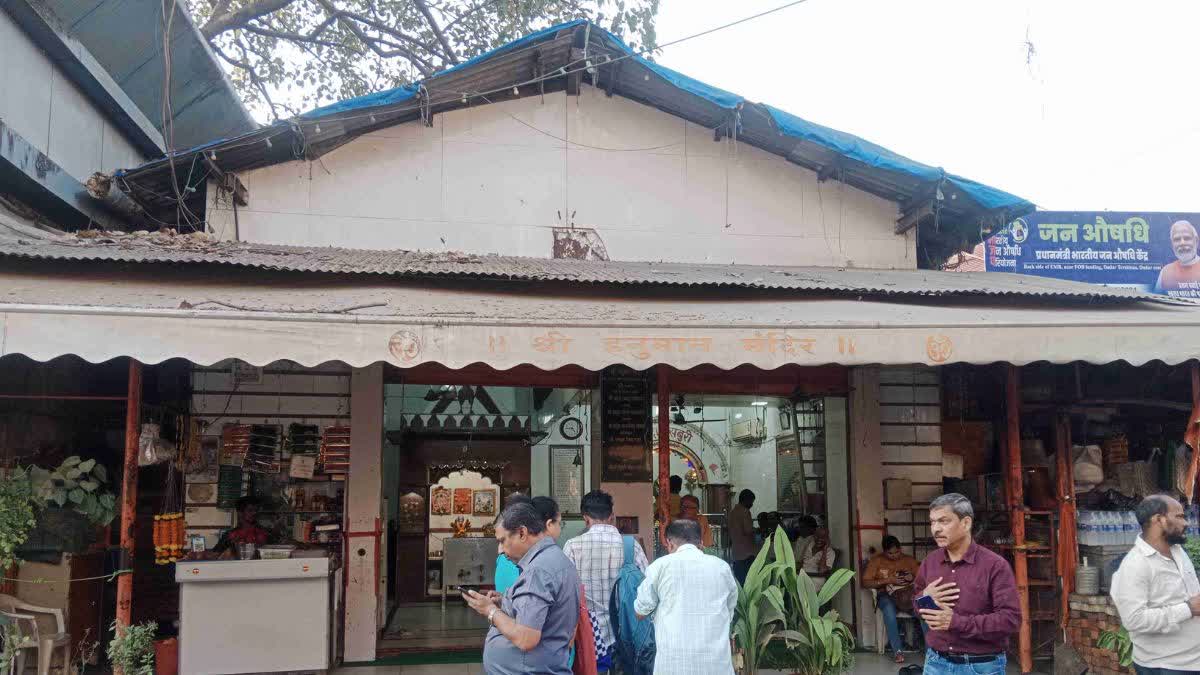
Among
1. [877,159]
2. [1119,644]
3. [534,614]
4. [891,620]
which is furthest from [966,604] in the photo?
[877,159]

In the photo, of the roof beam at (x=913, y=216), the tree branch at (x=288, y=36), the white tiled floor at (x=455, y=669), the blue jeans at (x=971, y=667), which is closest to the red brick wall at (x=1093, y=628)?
the white tiled floor at (x=455, y=669)

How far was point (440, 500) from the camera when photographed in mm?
12445

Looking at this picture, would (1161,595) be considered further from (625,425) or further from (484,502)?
(484,502)

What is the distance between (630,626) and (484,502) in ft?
23.1

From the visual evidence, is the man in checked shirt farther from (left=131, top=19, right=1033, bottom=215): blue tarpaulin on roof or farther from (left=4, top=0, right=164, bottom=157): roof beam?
(left=4, top=0, right=164, bottom=157): roof beam

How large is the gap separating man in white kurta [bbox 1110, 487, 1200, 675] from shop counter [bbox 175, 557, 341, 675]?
18.6 ft

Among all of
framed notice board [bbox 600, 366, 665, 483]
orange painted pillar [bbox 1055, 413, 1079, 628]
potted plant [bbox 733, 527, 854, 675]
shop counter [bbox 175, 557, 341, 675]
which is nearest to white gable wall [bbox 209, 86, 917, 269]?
framed notice board [bbox 600, 366, 665, 483]

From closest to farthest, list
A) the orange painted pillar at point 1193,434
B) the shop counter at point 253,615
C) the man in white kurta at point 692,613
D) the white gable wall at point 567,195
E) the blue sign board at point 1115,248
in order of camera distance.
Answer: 1. the man in white kurta at point 692,613
2. the orange painted pillar at point 1193,434
3. the shop counter at point 253,615
4. the white gable wall at point 567,195
5. the blue sign board at point 1115,248

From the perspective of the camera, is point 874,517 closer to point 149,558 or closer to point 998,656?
point 998,656

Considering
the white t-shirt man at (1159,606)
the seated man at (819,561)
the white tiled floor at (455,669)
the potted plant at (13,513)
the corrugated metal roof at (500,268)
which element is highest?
the corrugated metal roof at (500,268)

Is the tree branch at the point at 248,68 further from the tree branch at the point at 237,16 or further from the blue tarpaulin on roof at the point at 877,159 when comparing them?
the blue tarpaulin on roof at the point at 877,159

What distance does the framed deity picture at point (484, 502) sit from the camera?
12.4 meters

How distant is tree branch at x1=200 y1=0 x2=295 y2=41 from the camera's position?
13328 mm

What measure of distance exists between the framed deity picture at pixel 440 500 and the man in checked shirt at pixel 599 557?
6985mm
